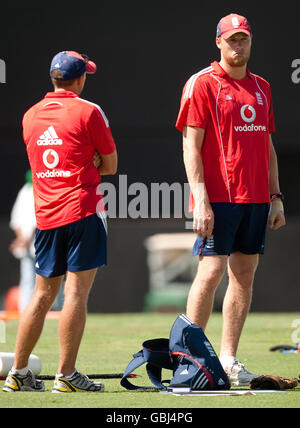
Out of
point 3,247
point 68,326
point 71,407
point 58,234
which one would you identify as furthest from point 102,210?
point 3,247

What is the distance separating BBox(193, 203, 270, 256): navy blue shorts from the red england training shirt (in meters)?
0.06

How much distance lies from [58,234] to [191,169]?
3.07ft

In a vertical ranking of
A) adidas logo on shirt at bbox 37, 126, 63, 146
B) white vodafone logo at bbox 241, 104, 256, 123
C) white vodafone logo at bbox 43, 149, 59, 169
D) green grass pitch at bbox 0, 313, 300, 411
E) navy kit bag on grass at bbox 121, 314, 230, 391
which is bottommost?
green grass pitch at bbox 0, 313, 300, 411

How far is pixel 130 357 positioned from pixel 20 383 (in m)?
2.43

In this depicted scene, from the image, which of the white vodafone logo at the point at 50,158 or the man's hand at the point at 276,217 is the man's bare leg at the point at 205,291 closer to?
the man's hand at the point at 276,217

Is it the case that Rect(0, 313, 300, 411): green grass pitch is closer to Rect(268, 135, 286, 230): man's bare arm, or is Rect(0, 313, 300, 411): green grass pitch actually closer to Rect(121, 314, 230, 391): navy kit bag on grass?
Rect(121, 314, 230, 391): navy kit bag on grass

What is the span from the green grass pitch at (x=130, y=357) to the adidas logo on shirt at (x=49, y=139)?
1.40 meters

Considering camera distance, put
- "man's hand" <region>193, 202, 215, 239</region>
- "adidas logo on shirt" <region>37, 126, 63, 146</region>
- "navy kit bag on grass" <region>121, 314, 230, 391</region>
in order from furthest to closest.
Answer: "man's hand" <region>193, 202, 215, 239</region>, "adidas logo on shirt" <region>37, 126, 63, 146</region>, "navy kit bag on grass" <region>121, 314, 230, 391</region>

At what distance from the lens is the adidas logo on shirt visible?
577 cm

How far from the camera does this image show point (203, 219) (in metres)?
6.05

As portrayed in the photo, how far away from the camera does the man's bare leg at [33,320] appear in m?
5.75

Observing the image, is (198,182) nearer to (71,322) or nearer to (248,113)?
(248,113)

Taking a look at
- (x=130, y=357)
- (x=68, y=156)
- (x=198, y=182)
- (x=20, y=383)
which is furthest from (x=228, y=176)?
(x=130, y=357)

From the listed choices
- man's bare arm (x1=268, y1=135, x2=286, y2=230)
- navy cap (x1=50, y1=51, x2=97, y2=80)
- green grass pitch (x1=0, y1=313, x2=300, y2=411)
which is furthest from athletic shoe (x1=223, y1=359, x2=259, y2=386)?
navy cap (x1=50, y1=51, x2=97, y2=80)
